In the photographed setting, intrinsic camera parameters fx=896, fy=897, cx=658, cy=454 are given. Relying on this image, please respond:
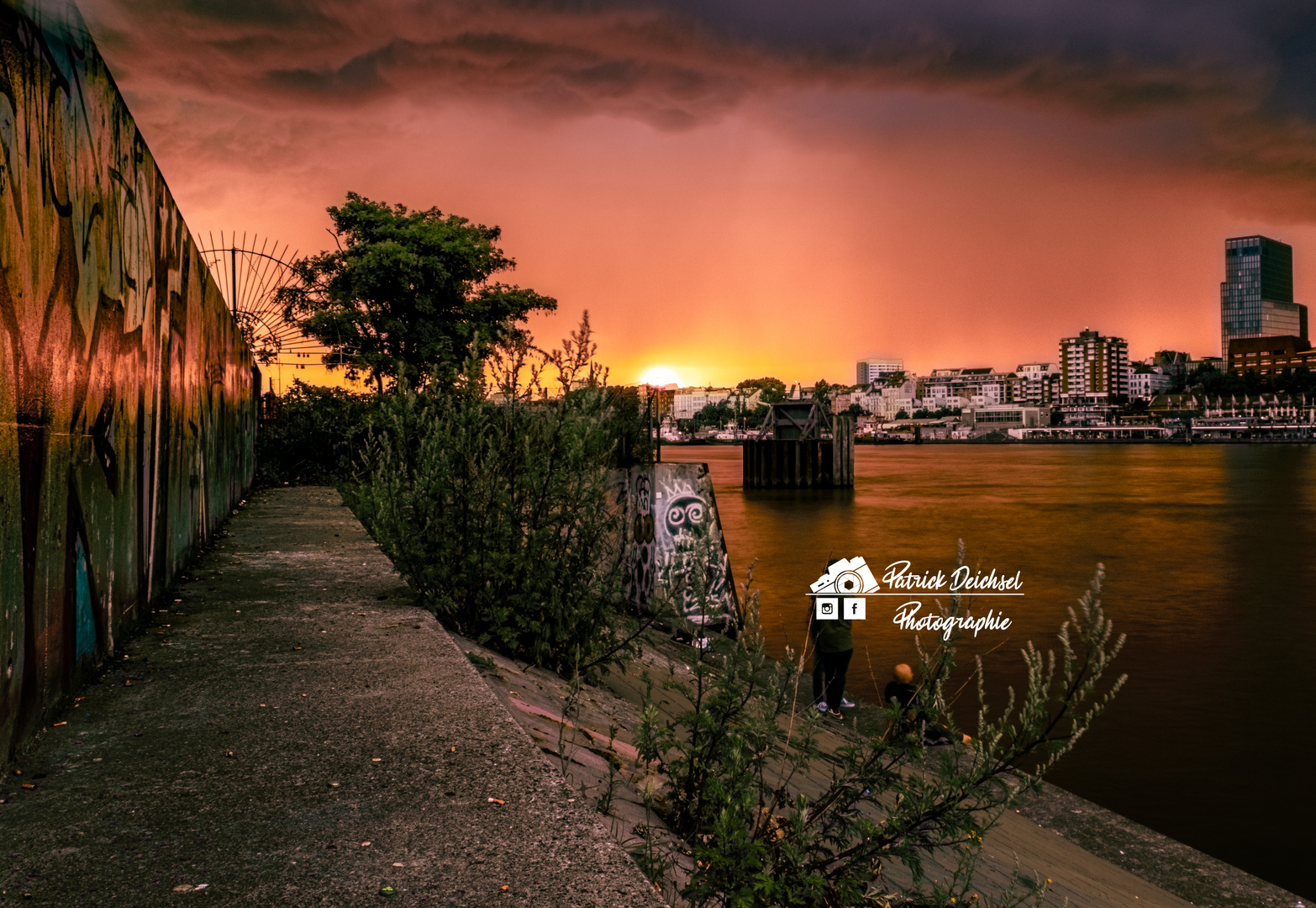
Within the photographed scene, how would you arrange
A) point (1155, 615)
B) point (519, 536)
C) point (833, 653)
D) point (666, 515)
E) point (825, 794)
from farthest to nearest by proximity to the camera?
1. point (1155, 615)
2. point (666, 515)
3. point (833, 653)
4. point (519, 536)
5. point (825, 794)

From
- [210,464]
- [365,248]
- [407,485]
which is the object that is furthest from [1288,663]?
[365,248]

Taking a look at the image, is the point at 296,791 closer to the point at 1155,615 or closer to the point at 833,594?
the point at 833,594

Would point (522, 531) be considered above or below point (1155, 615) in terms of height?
above

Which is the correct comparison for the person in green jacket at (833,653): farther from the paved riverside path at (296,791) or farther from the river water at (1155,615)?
the paved riverside path at (296,791)

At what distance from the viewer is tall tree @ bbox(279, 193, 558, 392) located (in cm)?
2666

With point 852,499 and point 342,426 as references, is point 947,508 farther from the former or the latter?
point 342,426

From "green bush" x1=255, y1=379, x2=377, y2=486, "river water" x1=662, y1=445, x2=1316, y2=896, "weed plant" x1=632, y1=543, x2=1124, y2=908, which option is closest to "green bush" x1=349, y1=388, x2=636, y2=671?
"river water" x1=662, y1=445, x2=1316, y2=896

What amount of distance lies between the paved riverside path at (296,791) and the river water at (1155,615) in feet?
6.47

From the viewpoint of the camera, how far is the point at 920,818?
7.76ft

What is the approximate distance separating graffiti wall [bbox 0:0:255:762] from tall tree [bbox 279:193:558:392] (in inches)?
848

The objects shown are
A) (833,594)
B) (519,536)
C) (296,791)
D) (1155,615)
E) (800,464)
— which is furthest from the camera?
(800,464)

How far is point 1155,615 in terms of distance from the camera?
57.5 feet

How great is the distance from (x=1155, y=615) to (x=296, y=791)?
1865 centimetres

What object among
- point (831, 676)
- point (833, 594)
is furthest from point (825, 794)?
point (831, 676)
